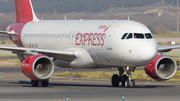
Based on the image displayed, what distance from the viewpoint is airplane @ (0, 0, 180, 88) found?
28.5 metres

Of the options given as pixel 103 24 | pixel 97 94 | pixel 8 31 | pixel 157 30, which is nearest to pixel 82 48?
pixel 103 24

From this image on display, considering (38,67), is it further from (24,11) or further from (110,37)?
(24,11)

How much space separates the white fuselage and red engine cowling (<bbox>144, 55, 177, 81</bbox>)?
2973 mm

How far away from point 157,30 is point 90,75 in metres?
138

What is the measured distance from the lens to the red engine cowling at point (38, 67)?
2966 cm

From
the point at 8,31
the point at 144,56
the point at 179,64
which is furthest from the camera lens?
the point at 179,64

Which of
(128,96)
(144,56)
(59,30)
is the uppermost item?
(59,30)

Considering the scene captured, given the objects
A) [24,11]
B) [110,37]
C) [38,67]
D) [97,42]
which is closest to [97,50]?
[97,42]

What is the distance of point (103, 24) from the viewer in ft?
105

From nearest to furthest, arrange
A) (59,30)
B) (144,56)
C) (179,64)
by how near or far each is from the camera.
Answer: (144,56)
(59,30)
(179,64)

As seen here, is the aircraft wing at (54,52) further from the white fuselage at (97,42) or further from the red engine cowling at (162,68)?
the red engine cowling at (162,68)

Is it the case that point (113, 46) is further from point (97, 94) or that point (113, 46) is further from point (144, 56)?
point (97, 94)

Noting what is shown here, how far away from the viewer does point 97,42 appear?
30812 millimetres

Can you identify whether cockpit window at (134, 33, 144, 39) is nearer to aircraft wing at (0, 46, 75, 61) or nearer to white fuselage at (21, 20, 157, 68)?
white fuselage at (21, 20, 157, 68)
